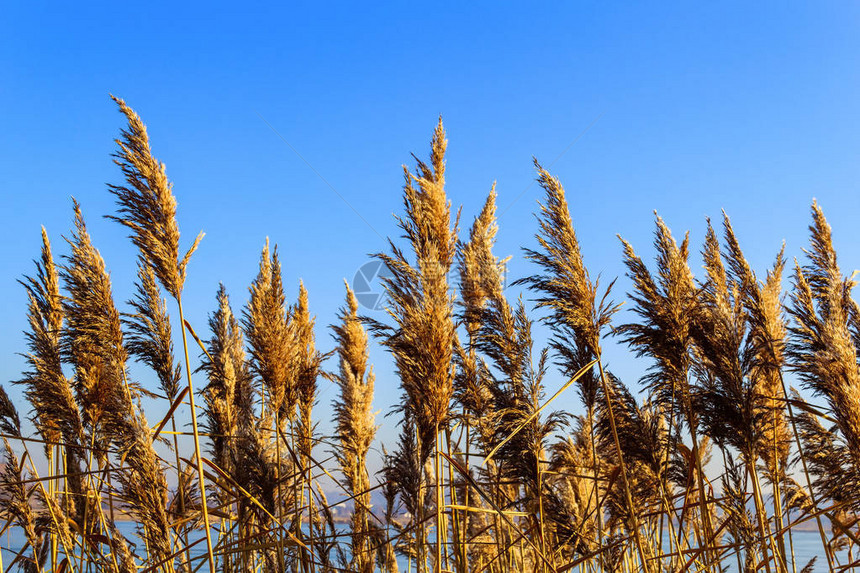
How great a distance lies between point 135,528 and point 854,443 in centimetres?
478

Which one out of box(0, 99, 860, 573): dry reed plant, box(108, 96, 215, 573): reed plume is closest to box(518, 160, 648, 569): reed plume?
box(0, 99, 860, 573): dry reed plant

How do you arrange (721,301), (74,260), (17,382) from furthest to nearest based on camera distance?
(17,382)
(74,260)
(721,301)

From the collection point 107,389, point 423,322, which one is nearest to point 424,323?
point 423,322

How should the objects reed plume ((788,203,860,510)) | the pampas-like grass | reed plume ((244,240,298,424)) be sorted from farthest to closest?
1. the pampas-like grass
2. reed plume ((244,240,298,424))
3. reed plume ((788,203,860,510))

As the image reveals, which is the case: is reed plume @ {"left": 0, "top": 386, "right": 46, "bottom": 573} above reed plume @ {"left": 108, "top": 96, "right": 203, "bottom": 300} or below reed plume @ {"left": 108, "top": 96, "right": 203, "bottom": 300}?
below

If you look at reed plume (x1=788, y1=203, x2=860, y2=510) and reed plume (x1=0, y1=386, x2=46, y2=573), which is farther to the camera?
reed plume (x1=0, y1=386, x2=46, y2=573)

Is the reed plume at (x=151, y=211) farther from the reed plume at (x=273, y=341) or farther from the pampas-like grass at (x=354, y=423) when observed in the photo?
the pampas-like grass at (x=354, y=423)

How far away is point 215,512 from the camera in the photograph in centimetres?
379

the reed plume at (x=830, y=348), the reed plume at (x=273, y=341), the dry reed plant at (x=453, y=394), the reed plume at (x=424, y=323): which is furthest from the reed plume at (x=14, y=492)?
the reed plume at (x=830, y=348)

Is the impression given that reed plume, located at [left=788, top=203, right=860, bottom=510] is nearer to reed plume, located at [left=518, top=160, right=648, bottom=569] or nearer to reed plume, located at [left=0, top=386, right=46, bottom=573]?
reed plume, located at [left=518, top=160, right=648, bottom=569]

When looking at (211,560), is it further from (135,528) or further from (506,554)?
(506,554)

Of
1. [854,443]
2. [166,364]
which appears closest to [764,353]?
[854,443]

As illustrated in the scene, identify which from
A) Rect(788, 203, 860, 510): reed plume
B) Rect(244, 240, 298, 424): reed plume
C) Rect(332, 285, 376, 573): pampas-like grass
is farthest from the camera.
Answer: Rect(332, 285, 376, 573): pampas-like grass

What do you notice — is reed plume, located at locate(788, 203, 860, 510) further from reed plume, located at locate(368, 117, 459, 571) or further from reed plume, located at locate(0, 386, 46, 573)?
reed plume, located at locate(0, 386, 46, 573)
